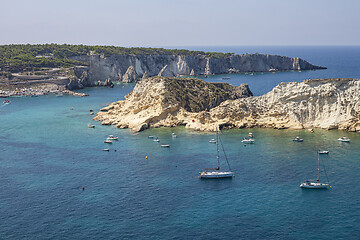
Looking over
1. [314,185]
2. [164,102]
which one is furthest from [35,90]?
[314,185]

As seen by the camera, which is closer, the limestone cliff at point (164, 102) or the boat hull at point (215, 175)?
the boat hull at point (215, 175)

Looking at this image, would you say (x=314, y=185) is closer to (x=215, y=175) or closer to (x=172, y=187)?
(x=215, y=175)

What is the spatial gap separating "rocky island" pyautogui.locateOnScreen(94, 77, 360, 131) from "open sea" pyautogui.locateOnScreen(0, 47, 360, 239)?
13.9ft

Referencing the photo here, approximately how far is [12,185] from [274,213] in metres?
44.3

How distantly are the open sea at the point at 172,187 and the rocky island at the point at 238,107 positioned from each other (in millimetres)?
4224

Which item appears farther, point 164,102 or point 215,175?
point 164,102

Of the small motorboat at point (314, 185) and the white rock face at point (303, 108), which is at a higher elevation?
the white rock face at point (303, 108)

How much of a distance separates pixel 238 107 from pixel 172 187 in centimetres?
4732

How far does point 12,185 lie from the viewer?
222ft

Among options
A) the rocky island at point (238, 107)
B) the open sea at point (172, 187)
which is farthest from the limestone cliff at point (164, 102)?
the open sea at point (172, 187)

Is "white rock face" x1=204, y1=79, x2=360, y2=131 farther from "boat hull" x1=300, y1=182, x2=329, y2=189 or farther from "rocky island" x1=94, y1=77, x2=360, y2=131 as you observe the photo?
"boat hull" x1=300, y1=182, x2=329, y2=189

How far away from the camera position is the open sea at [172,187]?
171 ft

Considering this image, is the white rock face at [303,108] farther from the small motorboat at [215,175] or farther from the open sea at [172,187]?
the small motorboat at [215,175]

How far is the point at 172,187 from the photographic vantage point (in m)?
65.5
